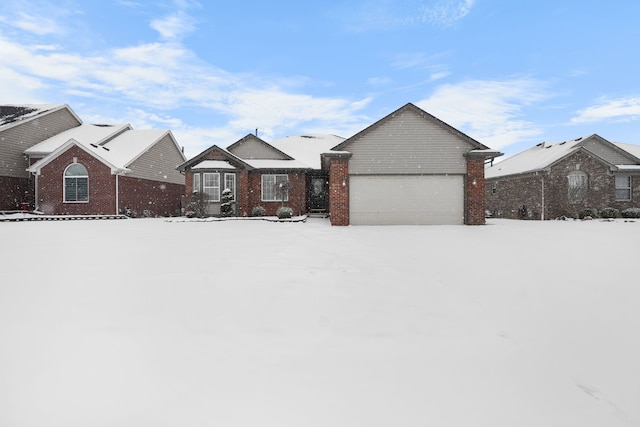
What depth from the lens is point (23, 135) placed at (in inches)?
990

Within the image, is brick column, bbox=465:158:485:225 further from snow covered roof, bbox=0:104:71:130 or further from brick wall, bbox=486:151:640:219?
snow covered roof, bbox=0:104:71:130

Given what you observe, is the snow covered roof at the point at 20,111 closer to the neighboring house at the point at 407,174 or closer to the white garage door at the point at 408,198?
the neighboring house at the point at 407,174

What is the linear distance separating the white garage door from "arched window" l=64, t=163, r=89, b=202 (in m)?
17.2

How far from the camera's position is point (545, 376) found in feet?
8.95

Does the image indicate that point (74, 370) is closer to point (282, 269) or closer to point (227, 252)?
point (282, 269)

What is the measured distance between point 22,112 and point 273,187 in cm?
2081

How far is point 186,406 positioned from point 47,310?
2.81 m

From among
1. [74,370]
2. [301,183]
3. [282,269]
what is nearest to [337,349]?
[74,370]

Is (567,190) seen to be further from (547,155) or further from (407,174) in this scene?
(407,174)

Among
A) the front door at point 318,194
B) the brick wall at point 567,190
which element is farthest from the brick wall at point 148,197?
the brick wall at point 567,190

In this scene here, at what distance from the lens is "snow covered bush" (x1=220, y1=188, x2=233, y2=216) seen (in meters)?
21.4

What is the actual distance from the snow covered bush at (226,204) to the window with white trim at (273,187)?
239cm

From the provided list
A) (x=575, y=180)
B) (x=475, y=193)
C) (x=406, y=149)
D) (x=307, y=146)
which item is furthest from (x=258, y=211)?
(x=575, y=180)

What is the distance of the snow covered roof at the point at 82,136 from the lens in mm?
25141
